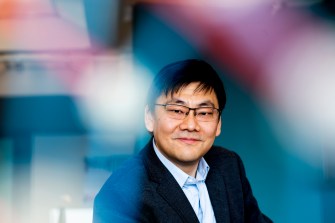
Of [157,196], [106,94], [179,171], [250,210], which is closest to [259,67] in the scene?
[106,94]

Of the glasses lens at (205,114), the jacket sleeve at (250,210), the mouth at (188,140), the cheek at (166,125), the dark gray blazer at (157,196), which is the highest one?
the glasses lens at (205,114)

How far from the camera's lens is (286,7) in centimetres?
346

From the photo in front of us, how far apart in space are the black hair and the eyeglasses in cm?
5

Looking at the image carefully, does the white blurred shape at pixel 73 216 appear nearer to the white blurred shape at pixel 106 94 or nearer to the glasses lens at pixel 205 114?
the white blurred shape at pixel 106 94

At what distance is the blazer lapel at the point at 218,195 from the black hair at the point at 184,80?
0.21m

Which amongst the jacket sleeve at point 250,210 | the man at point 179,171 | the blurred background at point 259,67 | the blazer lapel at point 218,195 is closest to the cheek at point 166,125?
the man at point 179,171

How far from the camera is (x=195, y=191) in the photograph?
1317 mm

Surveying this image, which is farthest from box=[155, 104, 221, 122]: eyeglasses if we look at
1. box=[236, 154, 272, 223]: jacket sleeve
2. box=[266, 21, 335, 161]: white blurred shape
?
box=[266, 21, 335, 161]: white blurred shape

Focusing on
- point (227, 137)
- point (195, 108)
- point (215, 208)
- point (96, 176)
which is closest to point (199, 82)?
point (195, 108)

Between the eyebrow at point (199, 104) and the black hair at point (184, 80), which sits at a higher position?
the black hair at point (184, 80)

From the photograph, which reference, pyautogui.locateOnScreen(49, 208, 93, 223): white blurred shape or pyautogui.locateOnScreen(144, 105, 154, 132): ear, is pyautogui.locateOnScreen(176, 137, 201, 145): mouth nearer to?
pyautogui.locateOnScreen(144, 105, 154, 132): ear

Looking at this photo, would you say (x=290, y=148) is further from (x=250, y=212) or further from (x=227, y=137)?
(x=250, y=212)

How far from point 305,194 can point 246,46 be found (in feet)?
3.85

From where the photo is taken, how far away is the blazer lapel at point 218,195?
128 centimetres
